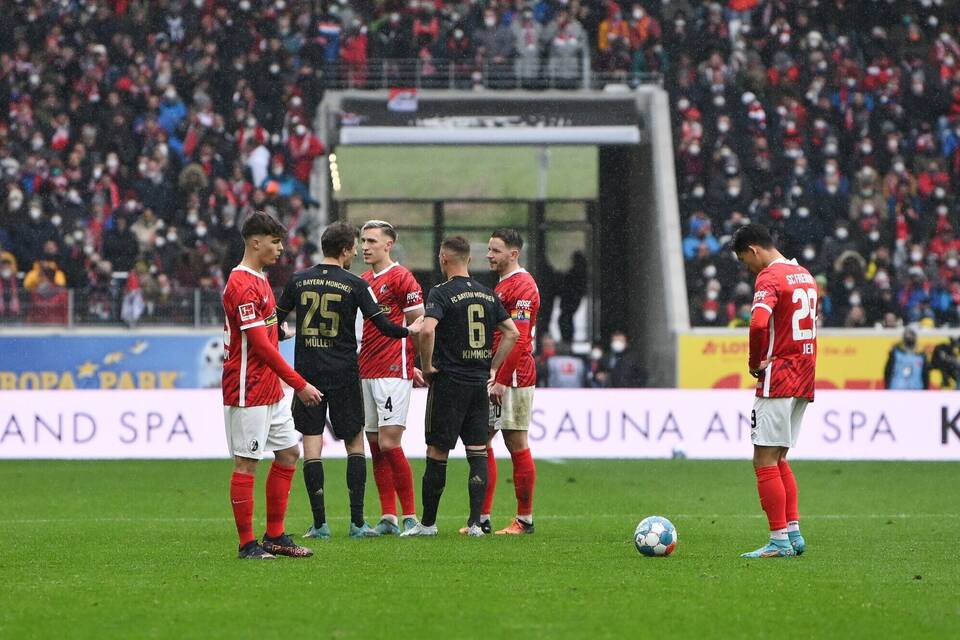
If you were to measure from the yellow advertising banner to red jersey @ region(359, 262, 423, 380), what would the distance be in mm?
15777

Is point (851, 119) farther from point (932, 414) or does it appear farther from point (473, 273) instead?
point (932, 414)

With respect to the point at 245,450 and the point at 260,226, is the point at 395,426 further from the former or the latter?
the point at 260,226

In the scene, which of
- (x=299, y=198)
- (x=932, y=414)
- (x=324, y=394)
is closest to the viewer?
(x=324, y=394)

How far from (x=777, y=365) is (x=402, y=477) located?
9.44 ft

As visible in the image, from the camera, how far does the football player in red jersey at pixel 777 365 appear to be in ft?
31.4

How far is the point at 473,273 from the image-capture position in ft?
107

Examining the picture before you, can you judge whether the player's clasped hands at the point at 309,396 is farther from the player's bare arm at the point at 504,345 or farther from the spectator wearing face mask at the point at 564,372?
the spectator wearing face mask at the point at 564,372

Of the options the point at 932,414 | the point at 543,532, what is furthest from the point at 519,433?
the point at 932,414

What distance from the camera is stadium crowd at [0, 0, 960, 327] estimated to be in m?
27.1

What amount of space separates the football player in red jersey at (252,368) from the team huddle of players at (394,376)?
0.12 feet

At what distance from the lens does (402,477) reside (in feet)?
36.3

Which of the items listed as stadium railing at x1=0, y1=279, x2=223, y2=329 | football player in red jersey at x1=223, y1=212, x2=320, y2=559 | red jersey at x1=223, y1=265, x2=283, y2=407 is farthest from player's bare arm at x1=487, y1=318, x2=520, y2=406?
stadium railing at x1=0, y1=279, x2=223, y2=329

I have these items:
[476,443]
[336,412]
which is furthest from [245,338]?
[476,443]

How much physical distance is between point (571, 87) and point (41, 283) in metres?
11.6
